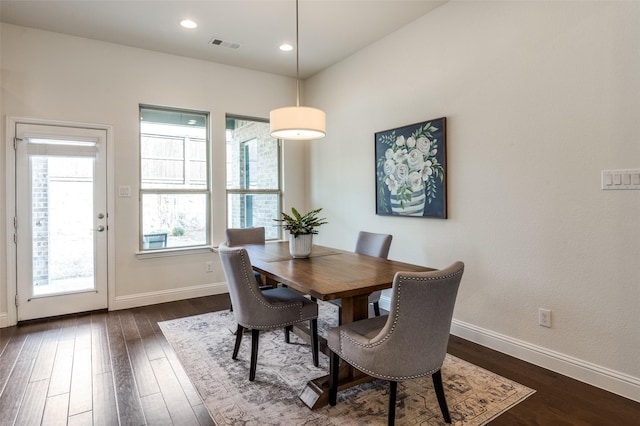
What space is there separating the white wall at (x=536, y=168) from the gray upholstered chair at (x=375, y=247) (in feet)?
1.70

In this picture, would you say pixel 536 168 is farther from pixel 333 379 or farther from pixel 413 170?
pixel 333 379

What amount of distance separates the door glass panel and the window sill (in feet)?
1.68

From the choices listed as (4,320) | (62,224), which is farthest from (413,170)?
(4,320)

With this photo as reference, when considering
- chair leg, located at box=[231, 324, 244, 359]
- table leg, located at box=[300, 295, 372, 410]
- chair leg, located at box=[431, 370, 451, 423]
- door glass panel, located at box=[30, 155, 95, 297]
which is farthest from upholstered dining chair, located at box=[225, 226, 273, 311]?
chair leg, located at box=[431, 370, 451, 423]

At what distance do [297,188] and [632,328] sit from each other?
3.94 meters

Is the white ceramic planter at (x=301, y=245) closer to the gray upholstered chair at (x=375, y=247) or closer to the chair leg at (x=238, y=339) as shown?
Result: the gray upholstered chair at (x=375, y=247)

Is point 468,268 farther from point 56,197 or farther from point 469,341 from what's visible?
point 56,197

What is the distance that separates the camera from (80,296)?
12.6 feet

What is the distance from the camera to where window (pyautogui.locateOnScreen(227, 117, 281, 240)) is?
4789mm

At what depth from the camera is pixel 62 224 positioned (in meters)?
3.73

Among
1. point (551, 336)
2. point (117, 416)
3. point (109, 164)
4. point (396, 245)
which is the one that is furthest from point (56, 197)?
point (551, 336)

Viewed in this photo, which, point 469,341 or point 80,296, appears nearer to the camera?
point 469,341

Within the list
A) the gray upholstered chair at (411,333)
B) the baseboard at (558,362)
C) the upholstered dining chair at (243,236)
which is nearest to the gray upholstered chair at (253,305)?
the gray upholstered chair at (411,333)

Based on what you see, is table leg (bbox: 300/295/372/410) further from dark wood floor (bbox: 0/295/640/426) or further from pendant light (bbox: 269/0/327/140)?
pendant light (bbox: 269/0/327/140)
